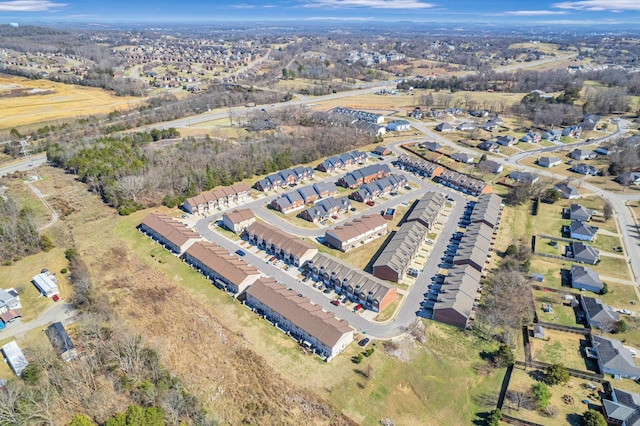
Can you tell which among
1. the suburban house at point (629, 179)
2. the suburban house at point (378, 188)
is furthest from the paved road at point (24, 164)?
the suburban house at point (629, 179)

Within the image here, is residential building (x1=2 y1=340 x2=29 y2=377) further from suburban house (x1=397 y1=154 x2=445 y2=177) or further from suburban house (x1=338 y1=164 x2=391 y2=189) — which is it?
suburban house (x1=397 y1=154 x2=445 y2=177)

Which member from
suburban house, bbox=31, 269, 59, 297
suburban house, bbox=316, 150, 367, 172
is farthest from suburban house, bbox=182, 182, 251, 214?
suburban house, bbox=31, 269, 59, 297

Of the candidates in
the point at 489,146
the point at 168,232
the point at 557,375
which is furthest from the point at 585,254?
the point at 168,232

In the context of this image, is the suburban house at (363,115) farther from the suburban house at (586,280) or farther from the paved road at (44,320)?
the paved road at (44,320)

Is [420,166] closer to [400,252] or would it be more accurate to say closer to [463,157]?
[463,157]

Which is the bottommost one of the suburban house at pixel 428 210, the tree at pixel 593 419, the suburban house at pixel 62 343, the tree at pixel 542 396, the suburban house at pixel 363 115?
the tree at pixel 542 396

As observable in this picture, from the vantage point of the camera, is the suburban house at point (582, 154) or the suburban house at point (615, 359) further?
the suburban house at point (582, 154)

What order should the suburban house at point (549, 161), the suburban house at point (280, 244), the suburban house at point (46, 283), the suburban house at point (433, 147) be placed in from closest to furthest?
the suburban house at point (46, 283), the suburban house at point (280, 244), the suburban house at point (549, 161), the suburban house at point (433, 147)
